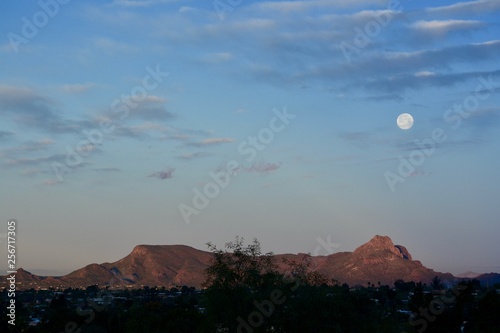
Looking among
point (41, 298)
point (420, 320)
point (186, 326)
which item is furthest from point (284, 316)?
point (41, 298)

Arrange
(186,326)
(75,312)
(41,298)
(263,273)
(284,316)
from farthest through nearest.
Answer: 1. (41,298)
2. (75,312)
3. (186,326)
4. (263,273)
5. (284,316)

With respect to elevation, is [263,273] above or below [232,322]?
above

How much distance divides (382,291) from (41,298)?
94779mm

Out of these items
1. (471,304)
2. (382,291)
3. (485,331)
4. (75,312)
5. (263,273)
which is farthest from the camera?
(382,291)

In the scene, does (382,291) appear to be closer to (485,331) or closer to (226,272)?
(485,331)

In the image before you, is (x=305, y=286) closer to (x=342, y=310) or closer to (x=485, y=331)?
(x=342, y=310)

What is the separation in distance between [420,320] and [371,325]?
2208cm

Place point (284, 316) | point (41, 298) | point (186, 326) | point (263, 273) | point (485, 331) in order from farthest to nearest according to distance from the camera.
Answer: point (41, 298) → point (186, 326) → point (485, 331) → point (263, 273) → point (284, 316)

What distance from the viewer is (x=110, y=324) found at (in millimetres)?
111250

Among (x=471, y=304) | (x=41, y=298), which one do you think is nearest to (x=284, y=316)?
(x=471, y=304)

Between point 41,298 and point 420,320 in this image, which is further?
point 41,298

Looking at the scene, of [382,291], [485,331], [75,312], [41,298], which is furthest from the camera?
[41,298]

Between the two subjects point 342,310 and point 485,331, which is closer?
point 342,310

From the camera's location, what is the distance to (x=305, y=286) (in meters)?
63.9
